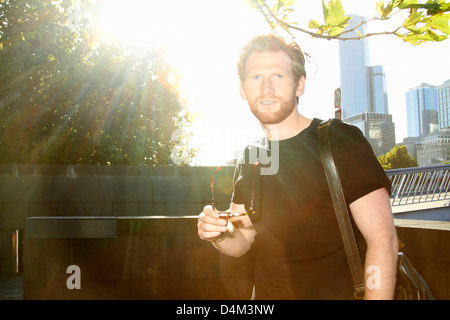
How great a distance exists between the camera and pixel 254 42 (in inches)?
87.8

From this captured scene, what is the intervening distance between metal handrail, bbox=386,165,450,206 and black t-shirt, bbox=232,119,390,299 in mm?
12295

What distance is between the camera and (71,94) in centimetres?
1438

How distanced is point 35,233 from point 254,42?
10.8 feet

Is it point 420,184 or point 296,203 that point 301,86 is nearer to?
point 296,203

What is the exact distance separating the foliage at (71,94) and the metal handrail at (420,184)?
967 cm

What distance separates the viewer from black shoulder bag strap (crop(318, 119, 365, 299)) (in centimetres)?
171

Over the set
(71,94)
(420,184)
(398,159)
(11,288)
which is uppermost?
(398,159)

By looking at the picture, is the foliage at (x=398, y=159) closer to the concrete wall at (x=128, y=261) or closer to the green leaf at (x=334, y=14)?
the concrete wall at (x=128, y=261)

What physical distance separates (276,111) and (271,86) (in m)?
0.14

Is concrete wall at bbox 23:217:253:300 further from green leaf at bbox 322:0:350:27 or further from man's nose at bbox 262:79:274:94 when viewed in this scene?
green leaf at bbox 322:0:350:27

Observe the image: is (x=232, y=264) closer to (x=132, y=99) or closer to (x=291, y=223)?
(x=291, y=223)

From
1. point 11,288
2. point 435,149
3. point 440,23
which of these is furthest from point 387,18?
point 435,149

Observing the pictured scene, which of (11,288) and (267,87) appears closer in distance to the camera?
(267,87)

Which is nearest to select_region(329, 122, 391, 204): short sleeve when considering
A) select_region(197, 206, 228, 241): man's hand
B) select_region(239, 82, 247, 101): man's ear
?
select_region(197, 206, 228, 241): man's hand
